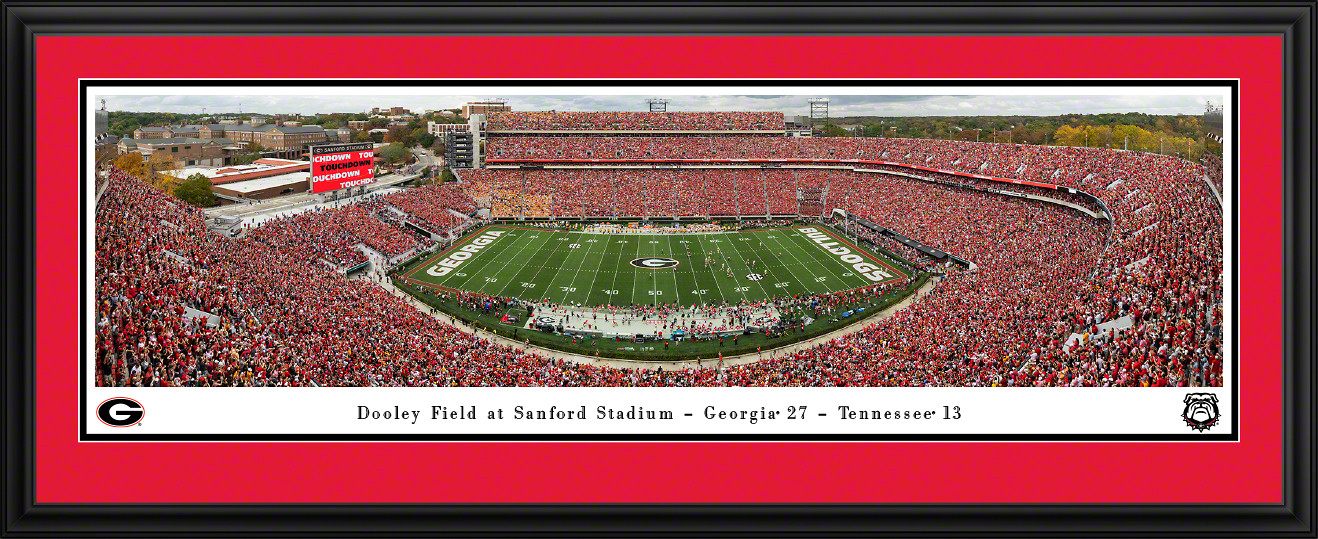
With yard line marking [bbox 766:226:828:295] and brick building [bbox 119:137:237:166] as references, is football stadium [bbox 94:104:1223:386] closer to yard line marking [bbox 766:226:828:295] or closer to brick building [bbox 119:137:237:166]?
yard line marking [bbox 766:226:828:295]

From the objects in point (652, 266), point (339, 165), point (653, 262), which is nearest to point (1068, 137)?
point (652, 266)

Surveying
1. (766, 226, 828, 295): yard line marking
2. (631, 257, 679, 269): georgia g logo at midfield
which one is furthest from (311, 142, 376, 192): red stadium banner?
(766, 226, 828, 295): yard line marking
